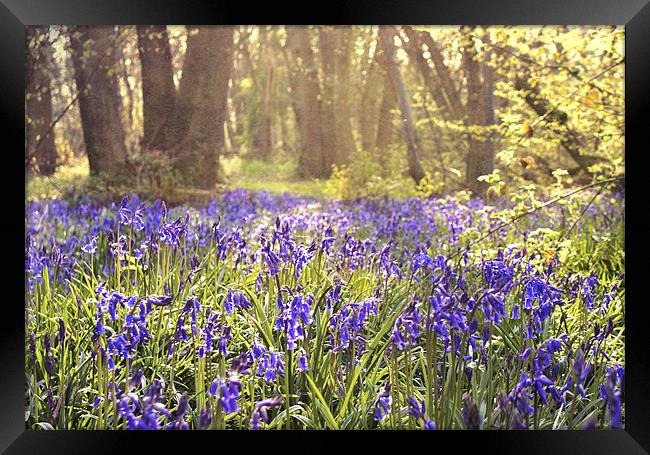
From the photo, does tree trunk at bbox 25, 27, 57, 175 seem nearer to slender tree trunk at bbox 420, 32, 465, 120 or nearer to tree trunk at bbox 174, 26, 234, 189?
tree trunk at bbox 174, 26, 234, 189

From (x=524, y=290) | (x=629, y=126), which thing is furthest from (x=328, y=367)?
(x=629, y=126)

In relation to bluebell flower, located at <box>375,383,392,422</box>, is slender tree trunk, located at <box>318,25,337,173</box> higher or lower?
higher

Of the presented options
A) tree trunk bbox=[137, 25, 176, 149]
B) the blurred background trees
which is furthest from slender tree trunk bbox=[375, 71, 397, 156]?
tree trunk bbox=[137, 25, 176, 149]

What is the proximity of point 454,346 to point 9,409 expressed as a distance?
73.5 inches

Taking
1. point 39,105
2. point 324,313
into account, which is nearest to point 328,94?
point 324,313

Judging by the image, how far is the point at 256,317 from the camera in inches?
103

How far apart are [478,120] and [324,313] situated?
1.10 m

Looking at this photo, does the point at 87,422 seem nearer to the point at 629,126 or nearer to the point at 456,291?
the point at 456,291

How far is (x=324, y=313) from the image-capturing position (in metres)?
2.59

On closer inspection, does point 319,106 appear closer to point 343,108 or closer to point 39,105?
point 343,108

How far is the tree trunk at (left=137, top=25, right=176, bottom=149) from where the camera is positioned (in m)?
2.71

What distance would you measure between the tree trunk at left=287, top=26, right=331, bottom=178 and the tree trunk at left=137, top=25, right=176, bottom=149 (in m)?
0.55
